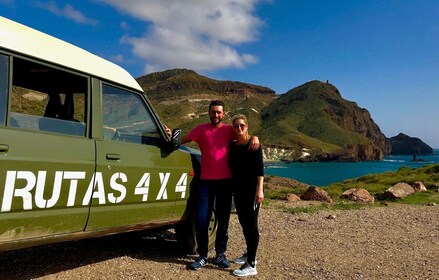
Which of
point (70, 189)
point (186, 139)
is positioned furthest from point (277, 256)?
point (70, 189)

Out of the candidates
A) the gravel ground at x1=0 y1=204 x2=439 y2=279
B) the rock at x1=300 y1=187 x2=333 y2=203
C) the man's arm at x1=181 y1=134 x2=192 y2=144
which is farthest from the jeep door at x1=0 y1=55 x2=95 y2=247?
the rock at x1=300 y1=187 x2=333 y2=203

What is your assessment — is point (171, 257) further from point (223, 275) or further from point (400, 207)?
point (400, 207)

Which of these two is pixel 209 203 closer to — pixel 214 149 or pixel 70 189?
pixel 214 149

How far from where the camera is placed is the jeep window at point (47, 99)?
3.42 metres

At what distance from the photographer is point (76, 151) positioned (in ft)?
11.6

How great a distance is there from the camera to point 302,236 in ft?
23.3

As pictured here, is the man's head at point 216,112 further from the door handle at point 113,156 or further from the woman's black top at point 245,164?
the door handle at point 113,156

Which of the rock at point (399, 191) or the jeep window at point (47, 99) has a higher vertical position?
the jeep window at point (47, 99)

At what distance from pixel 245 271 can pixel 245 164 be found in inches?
50.8

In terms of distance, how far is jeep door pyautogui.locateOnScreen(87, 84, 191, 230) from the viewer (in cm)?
381

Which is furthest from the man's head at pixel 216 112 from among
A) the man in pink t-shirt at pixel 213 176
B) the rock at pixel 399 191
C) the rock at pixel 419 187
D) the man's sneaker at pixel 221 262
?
the rock at pixel 419 187

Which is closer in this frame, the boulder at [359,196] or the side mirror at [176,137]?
the side mirror at [176,137]

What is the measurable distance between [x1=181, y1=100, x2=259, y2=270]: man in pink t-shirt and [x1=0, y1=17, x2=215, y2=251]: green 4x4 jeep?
304 mm

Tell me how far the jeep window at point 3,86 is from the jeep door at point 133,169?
94 cm
